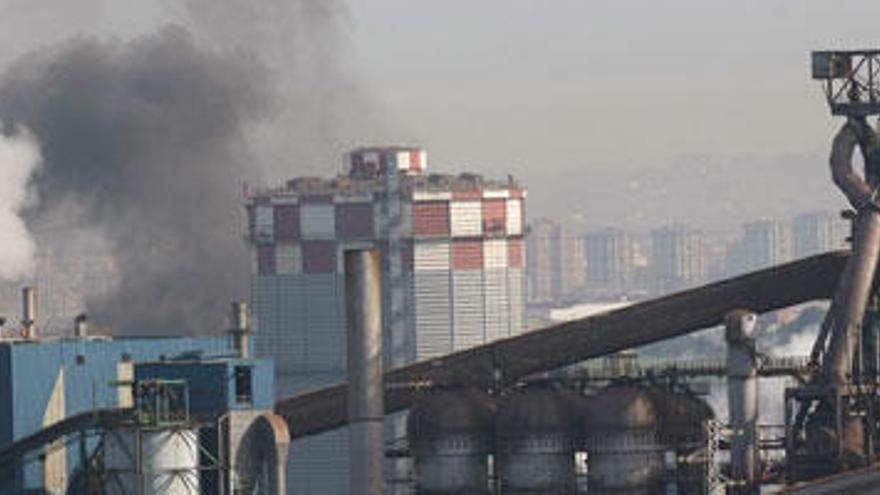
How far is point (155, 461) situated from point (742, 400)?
21224 mm

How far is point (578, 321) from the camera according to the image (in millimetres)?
111875

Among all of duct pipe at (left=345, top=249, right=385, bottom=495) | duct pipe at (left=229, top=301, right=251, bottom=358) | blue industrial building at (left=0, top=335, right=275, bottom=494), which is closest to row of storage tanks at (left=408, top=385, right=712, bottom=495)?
duct pipe at (left=345, top=249, right=385, bottom=495)

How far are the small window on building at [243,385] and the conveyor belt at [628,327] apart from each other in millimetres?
7578

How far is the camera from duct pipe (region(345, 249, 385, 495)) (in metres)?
108

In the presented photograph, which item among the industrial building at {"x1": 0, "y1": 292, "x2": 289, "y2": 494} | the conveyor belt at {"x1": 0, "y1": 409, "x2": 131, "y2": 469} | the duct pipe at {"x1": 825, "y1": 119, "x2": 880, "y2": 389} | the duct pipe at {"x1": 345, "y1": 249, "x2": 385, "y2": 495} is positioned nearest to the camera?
the industrial building at {"x1": 0, "y1": 292, "x2": 289, "y2": 494}

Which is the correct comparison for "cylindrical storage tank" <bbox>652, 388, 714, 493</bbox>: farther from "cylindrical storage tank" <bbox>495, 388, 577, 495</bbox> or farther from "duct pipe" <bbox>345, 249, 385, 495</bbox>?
"duct pipe" <bbox>345, 249, 385, 495</bbox>

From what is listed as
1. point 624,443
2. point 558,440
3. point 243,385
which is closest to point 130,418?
point 243,385

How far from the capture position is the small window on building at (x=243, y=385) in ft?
347

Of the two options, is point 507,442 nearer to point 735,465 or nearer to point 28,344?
point 735,465

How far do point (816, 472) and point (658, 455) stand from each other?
5.96 metres

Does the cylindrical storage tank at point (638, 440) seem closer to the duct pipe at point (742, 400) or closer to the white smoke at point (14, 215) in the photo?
the duct pipe at point (742, 400)

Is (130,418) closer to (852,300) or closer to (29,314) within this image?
(29,314)

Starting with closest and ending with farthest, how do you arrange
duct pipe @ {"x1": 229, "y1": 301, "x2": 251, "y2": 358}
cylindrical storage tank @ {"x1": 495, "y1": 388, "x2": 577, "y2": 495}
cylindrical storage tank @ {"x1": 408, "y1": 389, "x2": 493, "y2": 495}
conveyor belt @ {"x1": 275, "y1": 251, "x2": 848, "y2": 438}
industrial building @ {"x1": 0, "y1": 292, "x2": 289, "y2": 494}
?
industrial building @ {"x1": 0, "y1": 292, "x2": 289, "y2": 494} < cylindrical storage tank @ {"x1": 495, "y1": 388, "x2": 577, "y2": 495} < cylindrical storage tank @ {"x1": 408, "y1": 389, "x2": 493, "y2": 495} < conveyor belt @ {"x1": 275, "y1": 251, "x2": 848, "y2": 438} < duct pipe @ {"x1": 229, "y1": 301, "x2": 251, "y2": 358}

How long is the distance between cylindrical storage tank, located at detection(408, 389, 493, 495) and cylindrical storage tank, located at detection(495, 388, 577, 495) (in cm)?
89
